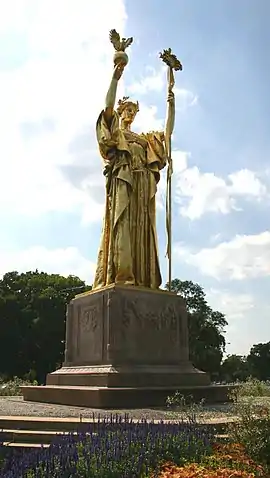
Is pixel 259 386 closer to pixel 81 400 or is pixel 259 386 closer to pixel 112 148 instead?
pixel 81 400

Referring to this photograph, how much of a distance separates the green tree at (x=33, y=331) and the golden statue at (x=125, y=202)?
2768 centimetres

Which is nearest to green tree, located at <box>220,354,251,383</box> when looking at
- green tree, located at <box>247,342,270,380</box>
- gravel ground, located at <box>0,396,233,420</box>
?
green tree, located at <box>247,342,270,380</box>

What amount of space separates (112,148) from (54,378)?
20.8 ft

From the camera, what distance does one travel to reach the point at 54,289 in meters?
45.1

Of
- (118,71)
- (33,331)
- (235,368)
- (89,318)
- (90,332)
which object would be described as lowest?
(235,368)

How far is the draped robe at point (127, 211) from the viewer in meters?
14.0

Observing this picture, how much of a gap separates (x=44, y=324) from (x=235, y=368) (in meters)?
33.7

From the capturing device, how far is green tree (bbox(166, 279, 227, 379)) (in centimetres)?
4807

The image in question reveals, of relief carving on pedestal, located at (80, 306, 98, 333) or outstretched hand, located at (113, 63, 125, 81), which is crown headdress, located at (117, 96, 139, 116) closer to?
outstretched hand, located at (113, 63, 125, 81)

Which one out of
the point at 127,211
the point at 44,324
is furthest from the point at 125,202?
the point at 44,324

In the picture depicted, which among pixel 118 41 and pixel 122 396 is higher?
pixel 118 41

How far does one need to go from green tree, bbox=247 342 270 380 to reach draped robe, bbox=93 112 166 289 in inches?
2422

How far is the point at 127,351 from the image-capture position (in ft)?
41.3

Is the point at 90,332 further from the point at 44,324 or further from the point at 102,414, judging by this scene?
the point at 44,324
